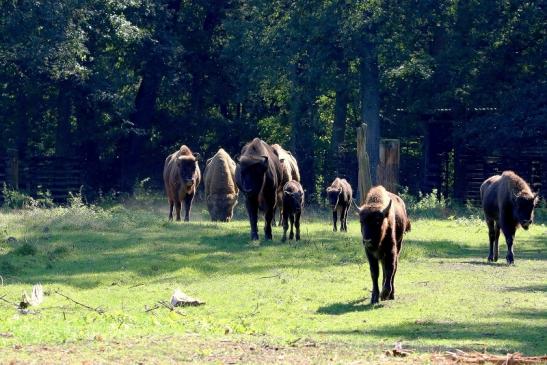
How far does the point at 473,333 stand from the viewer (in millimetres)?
13531

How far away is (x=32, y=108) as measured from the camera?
46.2 m

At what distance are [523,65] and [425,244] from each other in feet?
62.2

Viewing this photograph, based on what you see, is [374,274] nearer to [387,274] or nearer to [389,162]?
[387,274]

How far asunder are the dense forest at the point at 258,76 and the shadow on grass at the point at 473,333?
2569 cm

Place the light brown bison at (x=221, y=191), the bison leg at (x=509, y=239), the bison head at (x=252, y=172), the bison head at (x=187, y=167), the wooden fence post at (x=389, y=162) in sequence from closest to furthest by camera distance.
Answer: the bison leg at (x=509, y=239) → the bison head at (x=252, y=172) → the light brown bison at (x=221, y=191) → the bison head at (x=187, y=167) → the wooden fence post at (x=389, y=162)

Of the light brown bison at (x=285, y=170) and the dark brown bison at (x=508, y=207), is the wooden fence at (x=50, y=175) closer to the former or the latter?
the light brown bison at (x=285, y=170)

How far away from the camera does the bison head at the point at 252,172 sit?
23656 millimetres

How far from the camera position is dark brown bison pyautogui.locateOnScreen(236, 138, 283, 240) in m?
23.7

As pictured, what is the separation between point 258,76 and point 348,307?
93.6ft

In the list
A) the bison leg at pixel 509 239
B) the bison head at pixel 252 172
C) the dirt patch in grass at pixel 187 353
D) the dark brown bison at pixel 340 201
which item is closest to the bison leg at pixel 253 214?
the bison head at pixel 252 172

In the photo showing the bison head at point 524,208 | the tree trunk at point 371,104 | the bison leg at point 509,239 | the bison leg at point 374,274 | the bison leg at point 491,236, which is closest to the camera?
the bison leg at point 374,274

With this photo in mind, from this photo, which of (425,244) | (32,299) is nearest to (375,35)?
(425,244)

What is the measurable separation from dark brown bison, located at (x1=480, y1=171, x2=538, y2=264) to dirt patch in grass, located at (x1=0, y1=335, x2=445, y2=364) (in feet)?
35.3

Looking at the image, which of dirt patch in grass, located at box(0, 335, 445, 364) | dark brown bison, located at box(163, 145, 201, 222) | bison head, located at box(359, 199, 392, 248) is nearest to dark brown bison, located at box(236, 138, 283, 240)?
dark brown bison, located at box(163, 145, 201, 222)
